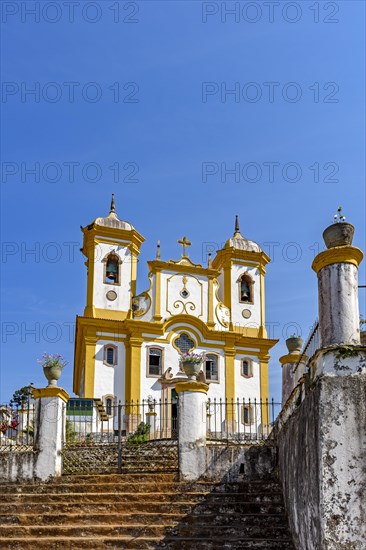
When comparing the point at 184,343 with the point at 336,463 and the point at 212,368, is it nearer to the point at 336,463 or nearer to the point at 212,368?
the point at 212,368

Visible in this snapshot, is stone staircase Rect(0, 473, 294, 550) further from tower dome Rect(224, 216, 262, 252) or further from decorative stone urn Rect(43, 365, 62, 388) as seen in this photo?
tower dome Rect(224, 216, 262, 252)

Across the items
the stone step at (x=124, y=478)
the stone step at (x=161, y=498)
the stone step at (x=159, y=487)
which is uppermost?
the stone step at (x=124, y=478)

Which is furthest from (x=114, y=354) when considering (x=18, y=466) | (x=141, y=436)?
(x=18, y=466)

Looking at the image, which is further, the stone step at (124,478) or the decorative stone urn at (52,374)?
the decorative stone urn at (52,374)

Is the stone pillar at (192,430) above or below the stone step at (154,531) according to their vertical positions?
above

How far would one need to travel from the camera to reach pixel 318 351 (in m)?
8.39

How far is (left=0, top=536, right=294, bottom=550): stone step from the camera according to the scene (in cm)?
1072

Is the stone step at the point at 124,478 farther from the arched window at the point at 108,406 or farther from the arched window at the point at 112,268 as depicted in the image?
the arched window at the point at 112,268

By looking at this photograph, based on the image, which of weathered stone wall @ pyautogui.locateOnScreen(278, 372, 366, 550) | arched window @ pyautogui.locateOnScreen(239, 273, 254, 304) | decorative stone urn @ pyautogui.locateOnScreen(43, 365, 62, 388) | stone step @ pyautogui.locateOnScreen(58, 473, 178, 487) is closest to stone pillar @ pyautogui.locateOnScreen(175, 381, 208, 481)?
stone step @ pyautogui.locateOnScreen(58, 473, 178, 487)

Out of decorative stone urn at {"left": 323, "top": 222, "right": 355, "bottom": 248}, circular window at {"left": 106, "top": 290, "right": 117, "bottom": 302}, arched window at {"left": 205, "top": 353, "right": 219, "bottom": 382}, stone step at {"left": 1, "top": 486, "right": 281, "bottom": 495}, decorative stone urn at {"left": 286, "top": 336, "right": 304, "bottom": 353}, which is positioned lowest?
stone step at {"left": 1, "top": 486, "right": 281, "bottom": 495}

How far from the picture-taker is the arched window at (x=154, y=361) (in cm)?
3161

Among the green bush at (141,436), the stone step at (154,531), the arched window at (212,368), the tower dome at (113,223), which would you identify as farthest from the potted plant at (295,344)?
the tower dome at (113,223)

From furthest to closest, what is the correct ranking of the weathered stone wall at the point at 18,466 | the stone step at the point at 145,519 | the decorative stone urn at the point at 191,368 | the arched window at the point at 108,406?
1. the arched window at the point at 108,406
2. the decorative stone urn at the point at 191,368
3. the weathered stone wall at the point at 18,466
4. the stone step at the point at 145,519

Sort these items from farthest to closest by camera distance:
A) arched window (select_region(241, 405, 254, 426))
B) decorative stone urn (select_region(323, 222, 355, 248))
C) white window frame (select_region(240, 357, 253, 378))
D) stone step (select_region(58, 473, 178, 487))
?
white window frame (select_region(240, 357, 253, 378)) → arched window (select_region(241, 405, 254, 426)) → stone step (select_region(58, 473, 178, 487)) → decorative stone urn (select_region(323, 222, 355, 248))
